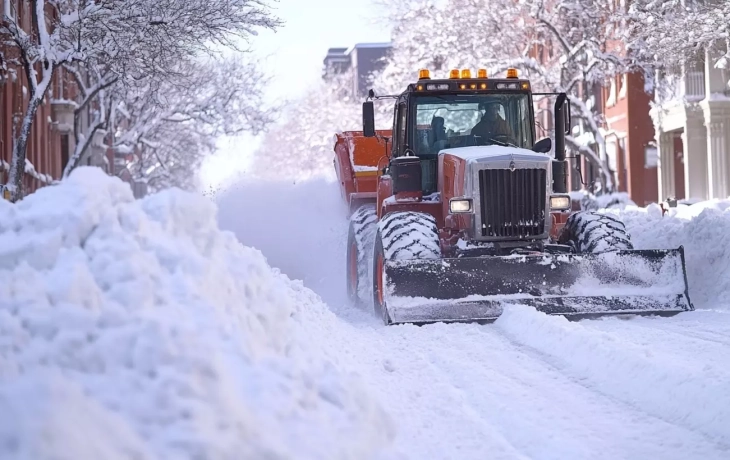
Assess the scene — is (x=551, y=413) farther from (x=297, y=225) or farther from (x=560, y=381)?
(x=297, y=225)

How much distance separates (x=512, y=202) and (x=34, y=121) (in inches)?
904

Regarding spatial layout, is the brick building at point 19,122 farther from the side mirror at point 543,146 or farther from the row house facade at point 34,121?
the side mirror at point 543,146

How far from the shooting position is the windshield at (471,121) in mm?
11602

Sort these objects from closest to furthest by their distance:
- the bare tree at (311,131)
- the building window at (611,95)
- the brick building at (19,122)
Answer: the brick building at (19,122) < the building window at (611,95) < the bare tree at (311,131)

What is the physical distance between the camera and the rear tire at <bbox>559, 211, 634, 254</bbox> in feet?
35.5

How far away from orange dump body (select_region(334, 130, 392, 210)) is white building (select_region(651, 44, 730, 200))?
1724 centimetres

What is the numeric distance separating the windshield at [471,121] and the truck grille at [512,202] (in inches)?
39.2

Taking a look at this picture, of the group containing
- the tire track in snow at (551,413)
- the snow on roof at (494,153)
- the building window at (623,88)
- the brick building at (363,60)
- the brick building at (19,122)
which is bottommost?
the tire track in snow at (551,413)

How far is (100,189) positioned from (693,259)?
28.4 ft

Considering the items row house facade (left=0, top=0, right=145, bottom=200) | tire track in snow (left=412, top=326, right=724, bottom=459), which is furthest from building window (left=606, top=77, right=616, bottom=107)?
tire track in snow (left=412, top=326, right=724, bottom=459)

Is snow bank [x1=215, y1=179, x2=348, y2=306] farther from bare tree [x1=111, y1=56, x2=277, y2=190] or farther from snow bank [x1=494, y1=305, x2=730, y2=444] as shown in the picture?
bare tree [x1=111, y1=56, x2=277, y2=190]

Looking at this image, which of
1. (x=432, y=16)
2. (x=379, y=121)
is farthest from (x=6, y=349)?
(x=379, y=121)

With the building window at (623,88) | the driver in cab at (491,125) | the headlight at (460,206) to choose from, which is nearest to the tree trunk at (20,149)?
the driver in cab at (491,125)

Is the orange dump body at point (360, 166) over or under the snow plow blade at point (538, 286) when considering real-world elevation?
over
